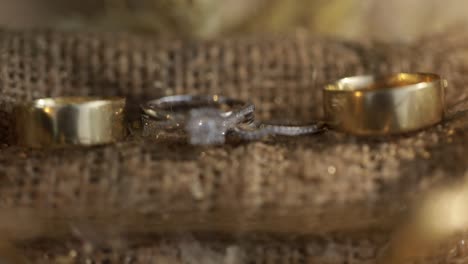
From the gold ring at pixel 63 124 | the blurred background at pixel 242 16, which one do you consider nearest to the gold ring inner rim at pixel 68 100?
the gold ring at pixel 63 124

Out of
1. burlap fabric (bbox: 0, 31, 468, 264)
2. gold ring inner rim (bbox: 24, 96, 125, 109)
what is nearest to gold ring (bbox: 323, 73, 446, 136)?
burlap fabric (bbox: 0, 31, 468, 264)

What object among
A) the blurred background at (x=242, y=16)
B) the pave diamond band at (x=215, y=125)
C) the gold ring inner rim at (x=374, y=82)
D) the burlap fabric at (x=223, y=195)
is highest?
the blurred background at (x=242, y=16)

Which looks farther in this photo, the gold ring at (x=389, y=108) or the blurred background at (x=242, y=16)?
the blurred background at (x=242, y=16)

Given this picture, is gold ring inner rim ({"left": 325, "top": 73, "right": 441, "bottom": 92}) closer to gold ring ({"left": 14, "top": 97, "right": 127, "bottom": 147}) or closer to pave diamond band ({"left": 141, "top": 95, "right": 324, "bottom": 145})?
pave diamond band ({"left": 141, "top": 95, "right": 324, "bottom": 145})

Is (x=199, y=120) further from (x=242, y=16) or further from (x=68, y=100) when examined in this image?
(x=242, y=16)

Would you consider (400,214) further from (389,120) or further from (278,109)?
(278,109)

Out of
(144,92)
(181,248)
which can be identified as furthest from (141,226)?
(144,92)

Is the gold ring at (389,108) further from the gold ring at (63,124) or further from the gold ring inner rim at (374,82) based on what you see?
the gold ring at (63,124)
